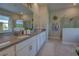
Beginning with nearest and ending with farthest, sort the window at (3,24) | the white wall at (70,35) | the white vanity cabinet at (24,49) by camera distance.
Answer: the white vanity cabinet at (24,49), the window at (3,24), the white wall at (70,35)

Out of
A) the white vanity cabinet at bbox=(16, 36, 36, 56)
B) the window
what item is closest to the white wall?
the white vanity cabinet at bbox=(16, 36, 36, 56)

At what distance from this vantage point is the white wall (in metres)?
1.96

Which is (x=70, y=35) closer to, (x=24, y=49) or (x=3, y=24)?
(x=24, y=49)

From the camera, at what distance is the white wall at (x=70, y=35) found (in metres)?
1.96

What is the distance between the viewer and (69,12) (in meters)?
1.75

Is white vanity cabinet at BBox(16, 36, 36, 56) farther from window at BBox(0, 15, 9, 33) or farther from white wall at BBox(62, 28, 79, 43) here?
white wall at BBox(62, 28, 79, 43)

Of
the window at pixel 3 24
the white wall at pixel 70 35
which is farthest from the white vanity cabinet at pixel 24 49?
the white wall at pixel 70 35

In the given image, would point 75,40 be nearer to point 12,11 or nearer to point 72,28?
point 72,28

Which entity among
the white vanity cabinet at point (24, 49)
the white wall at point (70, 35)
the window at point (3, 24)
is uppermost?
the window at point (3, 24)

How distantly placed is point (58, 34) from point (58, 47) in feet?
0.81

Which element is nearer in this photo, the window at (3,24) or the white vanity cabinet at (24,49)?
the white vanity cabinet at (24,49)

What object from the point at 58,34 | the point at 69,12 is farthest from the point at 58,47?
the point at 69,12

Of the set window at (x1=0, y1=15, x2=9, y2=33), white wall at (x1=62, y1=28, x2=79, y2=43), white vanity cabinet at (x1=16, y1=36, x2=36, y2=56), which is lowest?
white vanity cabinet at (x1=16, y1=36, x2=36, y2=56)

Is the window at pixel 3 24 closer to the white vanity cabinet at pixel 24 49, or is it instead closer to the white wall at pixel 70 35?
the white vanity cabinet at pixel 24 49
